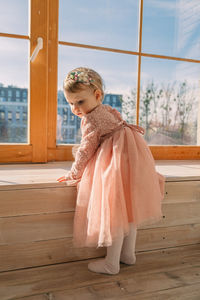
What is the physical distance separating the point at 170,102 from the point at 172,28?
0.47 metres

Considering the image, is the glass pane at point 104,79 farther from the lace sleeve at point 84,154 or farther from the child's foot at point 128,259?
the child's foot at point 128,259

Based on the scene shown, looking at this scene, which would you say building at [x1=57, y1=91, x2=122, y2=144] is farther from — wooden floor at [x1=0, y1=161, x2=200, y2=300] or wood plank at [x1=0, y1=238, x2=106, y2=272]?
wood plank at [x1=0, y1=238, x2=106, y2=272]

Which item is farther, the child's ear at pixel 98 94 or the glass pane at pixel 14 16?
the glass pane at pixel 14 16

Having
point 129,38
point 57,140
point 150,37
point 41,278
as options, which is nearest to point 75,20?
point 129,38

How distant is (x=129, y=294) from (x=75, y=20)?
137 cm

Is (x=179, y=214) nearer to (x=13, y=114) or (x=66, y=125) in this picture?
(x=66, y=125)

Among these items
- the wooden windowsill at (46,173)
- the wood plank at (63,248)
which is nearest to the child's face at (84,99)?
the wooden windowsill at (46,173)

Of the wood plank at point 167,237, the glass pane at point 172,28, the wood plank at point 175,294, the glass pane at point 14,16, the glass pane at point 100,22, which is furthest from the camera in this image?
the glass pane at point 172,28

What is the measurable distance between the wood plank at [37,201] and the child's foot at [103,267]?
0.76ft

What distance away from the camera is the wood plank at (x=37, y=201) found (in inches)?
40.9

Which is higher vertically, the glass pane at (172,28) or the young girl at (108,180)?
the glass pane at (172,28)

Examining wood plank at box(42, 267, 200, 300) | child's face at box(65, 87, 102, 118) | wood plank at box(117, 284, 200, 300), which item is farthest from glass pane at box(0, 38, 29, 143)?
wood plank at box(117, 284, 200, 300)

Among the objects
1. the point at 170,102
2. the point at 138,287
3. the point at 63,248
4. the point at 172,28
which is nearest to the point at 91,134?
the point at 63,248

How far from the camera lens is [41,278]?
41.0 inches
